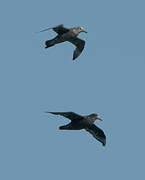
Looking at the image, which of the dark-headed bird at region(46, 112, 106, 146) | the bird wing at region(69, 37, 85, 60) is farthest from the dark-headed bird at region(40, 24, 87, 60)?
the dark-headed bird at region(46, 112, 106, 146)

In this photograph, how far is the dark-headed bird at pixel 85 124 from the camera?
1773 inches

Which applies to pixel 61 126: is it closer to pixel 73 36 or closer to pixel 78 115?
pixel 78 115

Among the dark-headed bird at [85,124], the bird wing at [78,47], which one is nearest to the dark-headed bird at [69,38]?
the bird wing at [78,47]

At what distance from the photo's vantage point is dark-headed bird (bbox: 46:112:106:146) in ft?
148

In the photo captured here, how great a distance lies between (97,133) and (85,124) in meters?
1.63

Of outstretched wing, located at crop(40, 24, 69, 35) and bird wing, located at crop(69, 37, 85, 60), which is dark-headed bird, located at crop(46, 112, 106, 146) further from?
bird wing, located at crop(69, 37, 85, 60)

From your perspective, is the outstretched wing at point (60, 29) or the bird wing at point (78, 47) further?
the bird wing at point (78, 47)

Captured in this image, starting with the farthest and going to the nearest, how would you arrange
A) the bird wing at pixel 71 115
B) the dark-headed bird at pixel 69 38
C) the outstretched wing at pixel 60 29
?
the dark-headed bird at pixel 69 38
the outstretched wing at pixel 60 29
the bird wing at pixel 71 115

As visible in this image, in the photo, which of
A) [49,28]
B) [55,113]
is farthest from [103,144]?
[49,28]

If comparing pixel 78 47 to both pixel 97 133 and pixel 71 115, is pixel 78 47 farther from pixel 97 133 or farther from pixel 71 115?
pixel 71 115

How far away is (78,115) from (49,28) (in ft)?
21.1

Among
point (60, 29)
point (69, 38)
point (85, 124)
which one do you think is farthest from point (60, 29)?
point (85, 124)

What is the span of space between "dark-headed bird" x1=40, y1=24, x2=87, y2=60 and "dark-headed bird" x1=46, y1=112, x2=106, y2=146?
655 cm

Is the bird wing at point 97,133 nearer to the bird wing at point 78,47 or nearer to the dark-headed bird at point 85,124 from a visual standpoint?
the dark-headed bird at point 85,124
